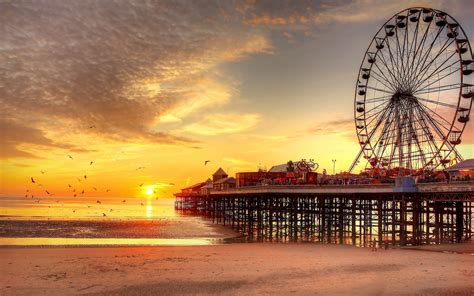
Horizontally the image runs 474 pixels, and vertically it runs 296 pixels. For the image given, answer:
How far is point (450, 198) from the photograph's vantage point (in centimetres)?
3173

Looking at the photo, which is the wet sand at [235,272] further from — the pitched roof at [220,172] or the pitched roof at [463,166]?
the pitched roof at [220,172]

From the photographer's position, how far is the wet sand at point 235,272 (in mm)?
18094

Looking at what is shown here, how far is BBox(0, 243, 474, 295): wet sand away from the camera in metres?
18.1

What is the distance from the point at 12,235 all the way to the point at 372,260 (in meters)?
35.7

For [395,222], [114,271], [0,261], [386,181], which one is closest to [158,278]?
[114,271]

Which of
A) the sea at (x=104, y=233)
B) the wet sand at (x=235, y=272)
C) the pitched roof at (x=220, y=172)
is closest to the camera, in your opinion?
the wet sand at (x=235, y=272)

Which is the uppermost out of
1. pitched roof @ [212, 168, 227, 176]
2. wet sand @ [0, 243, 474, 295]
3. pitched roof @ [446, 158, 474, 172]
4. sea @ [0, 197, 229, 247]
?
pitched roof @ [446, 158, 474, 172]

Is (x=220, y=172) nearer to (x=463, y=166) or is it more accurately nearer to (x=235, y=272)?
(x=463, y=166)

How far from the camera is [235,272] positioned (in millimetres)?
21781

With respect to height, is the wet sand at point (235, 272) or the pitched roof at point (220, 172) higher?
the pitched roof at point (220, 172)

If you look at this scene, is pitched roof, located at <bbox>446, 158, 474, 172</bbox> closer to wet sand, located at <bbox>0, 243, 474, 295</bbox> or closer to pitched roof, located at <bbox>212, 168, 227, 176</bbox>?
wet sand, located at <bbox>0, 243, 474, 295</bbox>

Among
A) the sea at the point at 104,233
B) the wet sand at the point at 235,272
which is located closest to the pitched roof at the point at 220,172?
the sea at the point at 104,233

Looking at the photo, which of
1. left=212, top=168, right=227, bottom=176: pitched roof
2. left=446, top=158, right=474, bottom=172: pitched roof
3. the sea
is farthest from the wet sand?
left=212, top=168, right=227, bottom=176: pitched roof

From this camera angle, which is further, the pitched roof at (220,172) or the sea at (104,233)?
the pitched roof at (220,172)
